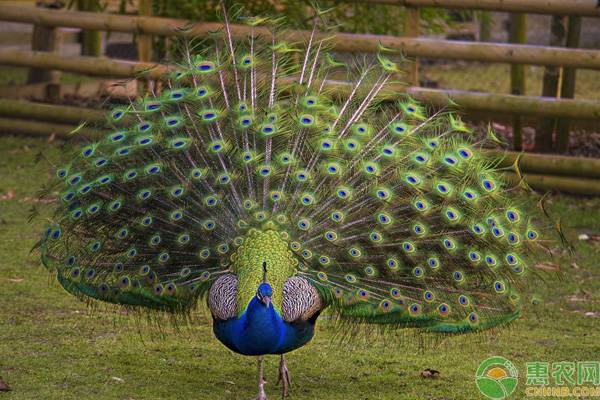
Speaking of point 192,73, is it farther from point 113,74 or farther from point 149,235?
point 113,74

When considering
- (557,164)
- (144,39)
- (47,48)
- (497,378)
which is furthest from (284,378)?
(47,48)

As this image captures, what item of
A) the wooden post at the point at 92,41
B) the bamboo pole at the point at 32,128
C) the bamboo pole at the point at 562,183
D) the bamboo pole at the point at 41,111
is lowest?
the bamboo pole at the point at 562,183

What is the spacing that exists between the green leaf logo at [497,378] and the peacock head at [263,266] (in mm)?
1312

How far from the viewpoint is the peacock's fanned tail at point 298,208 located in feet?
17.6

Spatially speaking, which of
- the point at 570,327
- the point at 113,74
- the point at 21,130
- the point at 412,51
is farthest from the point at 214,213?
the point at 21,130

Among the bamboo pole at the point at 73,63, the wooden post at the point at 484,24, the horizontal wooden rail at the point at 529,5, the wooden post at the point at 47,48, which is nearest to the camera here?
the horizontal wooden rail at the point at 529,5

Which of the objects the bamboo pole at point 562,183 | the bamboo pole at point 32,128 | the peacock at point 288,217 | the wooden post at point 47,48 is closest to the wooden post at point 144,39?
the bamboo pole at point 32,128

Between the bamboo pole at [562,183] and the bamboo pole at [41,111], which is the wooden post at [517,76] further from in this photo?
the bamboo pole at [41,111]

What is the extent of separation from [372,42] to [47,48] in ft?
13.9

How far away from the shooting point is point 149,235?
555 centimetres

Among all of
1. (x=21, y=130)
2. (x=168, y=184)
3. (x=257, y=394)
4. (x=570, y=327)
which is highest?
(x=21, y=130)

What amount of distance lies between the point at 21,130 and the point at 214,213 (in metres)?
7.32

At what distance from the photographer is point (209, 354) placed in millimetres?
Result: 6246

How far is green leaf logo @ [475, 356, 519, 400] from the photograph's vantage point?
567cm
